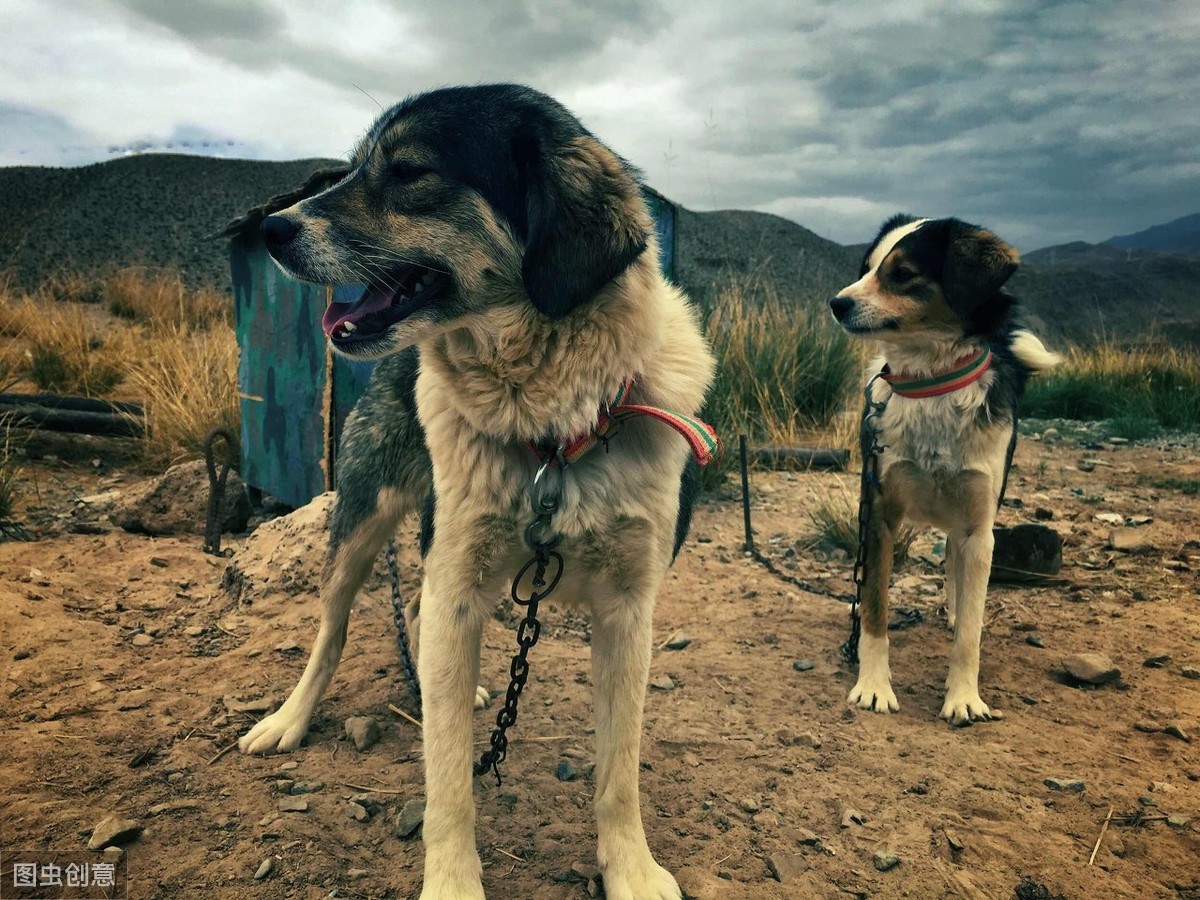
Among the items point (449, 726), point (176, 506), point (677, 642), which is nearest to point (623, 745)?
point (449, 726)

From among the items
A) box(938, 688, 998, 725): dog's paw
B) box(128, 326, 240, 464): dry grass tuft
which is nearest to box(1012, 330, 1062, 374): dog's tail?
box(938, 688, 998, 725): dog's paw

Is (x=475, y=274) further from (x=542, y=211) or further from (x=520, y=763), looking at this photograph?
(x=520, y=763)

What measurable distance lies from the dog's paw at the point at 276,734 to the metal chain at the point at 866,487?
207cm

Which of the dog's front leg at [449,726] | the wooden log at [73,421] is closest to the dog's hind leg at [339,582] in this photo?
the dog's front leg at [449,726]

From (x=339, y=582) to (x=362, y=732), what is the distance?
487 millimetres

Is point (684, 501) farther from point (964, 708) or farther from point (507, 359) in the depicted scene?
point (964, 708)

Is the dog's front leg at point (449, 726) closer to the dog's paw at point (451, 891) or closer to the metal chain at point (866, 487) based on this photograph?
the dog's paw at point (451, 891)

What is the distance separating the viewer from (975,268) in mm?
2914

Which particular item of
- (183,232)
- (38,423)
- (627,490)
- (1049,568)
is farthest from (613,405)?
(183,232)

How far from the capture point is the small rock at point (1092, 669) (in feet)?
9.82

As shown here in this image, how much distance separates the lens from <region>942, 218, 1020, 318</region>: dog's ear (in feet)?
9.54

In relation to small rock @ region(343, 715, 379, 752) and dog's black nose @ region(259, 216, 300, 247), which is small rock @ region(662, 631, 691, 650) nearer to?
small rock @ region(343, 715, 379, 752)

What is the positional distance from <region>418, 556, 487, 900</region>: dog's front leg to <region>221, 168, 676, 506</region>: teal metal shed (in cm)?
232

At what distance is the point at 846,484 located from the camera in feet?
19.3
